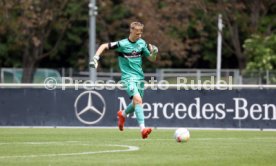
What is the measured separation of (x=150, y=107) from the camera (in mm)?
26266

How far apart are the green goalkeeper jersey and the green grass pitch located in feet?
4.59

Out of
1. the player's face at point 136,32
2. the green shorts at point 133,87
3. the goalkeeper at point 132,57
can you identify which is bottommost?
the green shorts at point 133,87

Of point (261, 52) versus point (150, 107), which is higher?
point (261, 52)

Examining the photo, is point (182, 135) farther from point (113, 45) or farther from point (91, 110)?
point (91, 110)

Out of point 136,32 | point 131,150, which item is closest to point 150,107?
point 136,32

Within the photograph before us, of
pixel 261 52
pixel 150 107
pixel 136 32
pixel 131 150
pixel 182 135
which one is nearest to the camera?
pixel 131 150

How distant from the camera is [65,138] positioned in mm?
20297

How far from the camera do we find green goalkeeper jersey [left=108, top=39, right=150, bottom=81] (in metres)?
18.8

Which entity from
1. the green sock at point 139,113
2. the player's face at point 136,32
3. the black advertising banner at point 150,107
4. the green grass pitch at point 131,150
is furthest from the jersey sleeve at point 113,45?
the black advertising banner at point 150,107

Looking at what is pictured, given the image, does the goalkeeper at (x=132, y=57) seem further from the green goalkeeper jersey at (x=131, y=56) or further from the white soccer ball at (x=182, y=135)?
the white soccer ball at (x=182, y=135)

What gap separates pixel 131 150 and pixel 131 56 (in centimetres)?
302

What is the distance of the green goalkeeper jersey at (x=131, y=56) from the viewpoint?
1883cm

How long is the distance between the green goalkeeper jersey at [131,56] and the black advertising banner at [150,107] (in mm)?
7201

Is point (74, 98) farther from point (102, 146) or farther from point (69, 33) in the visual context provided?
point (69, 33)
